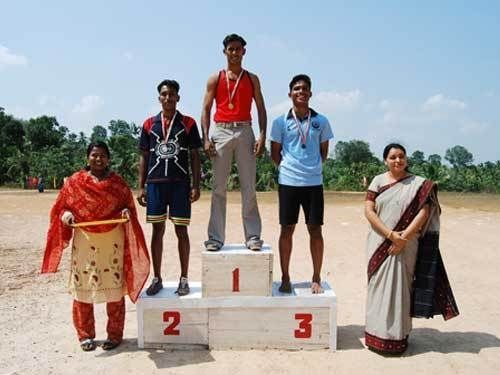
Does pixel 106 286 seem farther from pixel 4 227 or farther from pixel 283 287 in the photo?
pixel 4 227

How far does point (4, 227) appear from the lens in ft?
38.9

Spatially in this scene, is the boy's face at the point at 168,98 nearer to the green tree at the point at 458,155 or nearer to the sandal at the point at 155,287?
the sandal at the point at 155,287

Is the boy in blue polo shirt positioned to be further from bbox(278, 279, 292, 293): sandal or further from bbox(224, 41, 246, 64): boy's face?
bbox(224, 41, 246, 64): boy's face

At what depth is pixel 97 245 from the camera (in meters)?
4.23

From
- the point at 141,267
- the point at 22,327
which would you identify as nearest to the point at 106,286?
the point at 141,267

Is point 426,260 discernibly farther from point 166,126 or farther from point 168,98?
point 168,98

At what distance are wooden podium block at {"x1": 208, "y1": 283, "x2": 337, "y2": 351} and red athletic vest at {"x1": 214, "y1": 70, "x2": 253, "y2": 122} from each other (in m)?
1.66

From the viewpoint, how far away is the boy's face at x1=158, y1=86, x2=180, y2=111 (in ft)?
14.4

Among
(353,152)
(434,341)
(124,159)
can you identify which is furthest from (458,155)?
(434,341)

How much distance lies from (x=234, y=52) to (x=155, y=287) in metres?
2.30

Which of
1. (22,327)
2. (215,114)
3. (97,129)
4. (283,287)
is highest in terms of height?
(97,129)

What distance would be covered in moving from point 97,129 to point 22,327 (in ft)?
237

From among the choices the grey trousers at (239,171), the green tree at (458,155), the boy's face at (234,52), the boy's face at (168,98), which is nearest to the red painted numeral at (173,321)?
the grey trousers at (239,171)

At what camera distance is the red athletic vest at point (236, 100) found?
14.4ft
